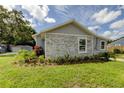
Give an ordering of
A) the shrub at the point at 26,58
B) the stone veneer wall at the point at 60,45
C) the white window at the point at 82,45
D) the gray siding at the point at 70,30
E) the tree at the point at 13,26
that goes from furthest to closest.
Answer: the tree at the point at 13,26 < the white window at the point at 82,45 < the gray siding at the point at 70,30 < the stone veneer wall at the point at 60,45 < the shrub at the point at 26,58

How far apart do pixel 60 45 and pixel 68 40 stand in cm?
92

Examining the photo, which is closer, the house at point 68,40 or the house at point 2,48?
the house at point 68,40

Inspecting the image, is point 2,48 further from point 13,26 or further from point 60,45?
point 60,45

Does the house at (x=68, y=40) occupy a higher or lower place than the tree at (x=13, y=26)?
lower

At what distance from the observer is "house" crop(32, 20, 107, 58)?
12.9 meters

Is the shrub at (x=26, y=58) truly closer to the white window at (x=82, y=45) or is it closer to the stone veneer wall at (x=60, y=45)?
the stone veneer wall at (x=60, y=45)

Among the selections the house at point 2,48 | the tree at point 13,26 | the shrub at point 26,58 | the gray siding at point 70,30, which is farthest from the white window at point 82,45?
the house at point 2,48

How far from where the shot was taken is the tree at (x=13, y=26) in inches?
1103

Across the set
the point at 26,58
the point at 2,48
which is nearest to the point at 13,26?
the point at 2,48

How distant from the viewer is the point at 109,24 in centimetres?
3170

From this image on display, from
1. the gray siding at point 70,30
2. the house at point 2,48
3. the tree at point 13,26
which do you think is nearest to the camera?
the gray siding at point 70,30

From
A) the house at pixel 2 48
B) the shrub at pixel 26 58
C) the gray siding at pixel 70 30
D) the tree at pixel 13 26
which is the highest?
the tree at pixel 13 26

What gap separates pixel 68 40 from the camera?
45.2ft
